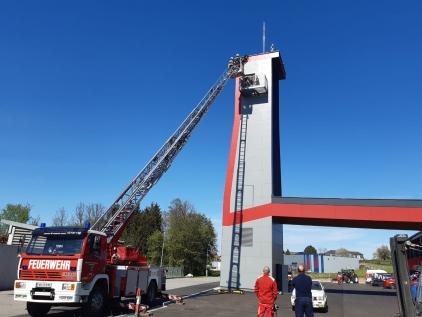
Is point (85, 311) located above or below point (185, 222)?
below

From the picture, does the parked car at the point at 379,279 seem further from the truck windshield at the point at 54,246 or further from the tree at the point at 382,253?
the tree at the point at 382,253

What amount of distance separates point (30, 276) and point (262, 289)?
24.3 ft

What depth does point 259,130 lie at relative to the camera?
26672 millimetres

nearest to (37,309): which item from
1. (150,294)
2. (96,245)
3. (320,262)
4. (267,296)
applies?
(96,245)

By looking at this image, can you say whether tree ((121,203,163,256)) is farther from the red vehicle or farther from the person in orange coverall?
the person in orange coverall

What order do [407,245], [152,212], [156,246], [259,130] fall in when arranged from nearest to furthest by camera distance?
[407,245]
[259,130]
[156,246]
[152,212]

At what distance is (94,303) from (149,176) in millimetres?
7305

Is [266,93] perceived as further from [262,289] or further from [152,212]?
[152,212]

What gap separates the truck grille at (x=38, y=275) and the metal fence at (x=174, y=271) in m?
36.5

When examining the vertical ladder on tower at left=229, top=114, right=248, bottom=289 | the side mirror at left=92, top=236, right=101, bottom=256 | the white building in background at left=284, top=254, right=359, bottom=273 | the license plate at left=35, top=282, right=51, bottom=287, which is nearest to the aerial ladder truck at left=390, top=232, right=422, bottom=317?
the side mirror at left=92, top=236, right=101, bottom=256

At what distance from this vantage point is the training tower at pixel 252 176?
23797mm

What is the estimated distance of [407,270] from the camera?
6.57 m

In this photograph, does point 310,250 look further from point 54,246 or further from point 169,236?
point 54,246

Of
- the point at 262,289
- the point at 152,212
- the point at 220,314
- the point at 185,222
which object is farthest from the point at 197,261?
the point at 262,289
